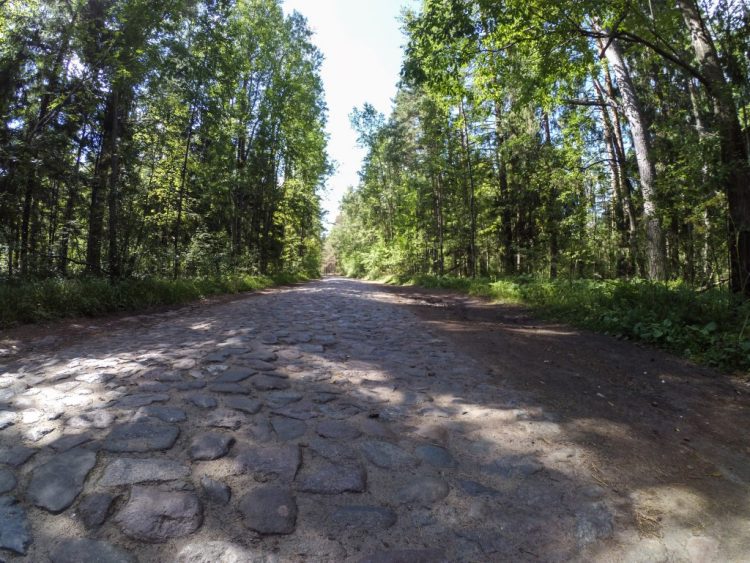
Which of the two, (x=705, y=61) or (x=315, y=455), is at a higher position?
(x=705, y=61)

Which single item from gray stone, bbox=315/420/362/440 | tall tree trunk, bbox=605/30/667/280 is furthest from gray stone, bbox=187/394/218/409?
tall tree trunk, bbox=605/30/667/280

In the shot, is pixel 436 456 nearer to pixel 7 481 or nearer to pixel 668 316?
pixel 7 481

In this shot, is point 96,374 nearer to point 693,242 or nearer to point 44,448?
point 44,448

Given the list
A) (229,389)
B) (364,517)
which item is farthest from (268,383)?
(364,517)

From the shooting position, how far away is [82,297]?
7.61m

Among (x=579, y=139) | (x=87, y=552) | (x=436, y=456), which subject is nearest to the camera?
(x=87, y=552)

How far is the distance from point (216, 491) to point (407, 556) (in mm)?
1082

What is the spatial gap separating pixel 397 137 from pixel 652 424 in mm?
26916

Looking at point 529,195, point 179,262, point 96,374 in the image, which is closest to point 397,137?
point 529,195

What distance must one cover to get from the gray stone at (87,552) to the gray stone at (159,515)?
0.09m

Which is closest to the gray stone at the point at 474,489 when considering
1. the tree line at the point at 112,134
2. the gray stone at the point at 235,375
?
the gray stone at the point at 235,375

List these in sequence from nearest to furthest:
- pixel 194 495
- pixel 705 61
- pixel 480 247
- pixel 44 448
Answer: pixel 194 495 → pixel 44 448 → pixel 705 61 → pixel 480 247

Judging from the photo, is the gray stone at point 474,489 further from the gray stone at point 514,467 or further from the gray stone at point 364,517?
the gray stone at point 364,517

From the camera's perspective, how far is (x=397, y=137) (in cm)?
2747
